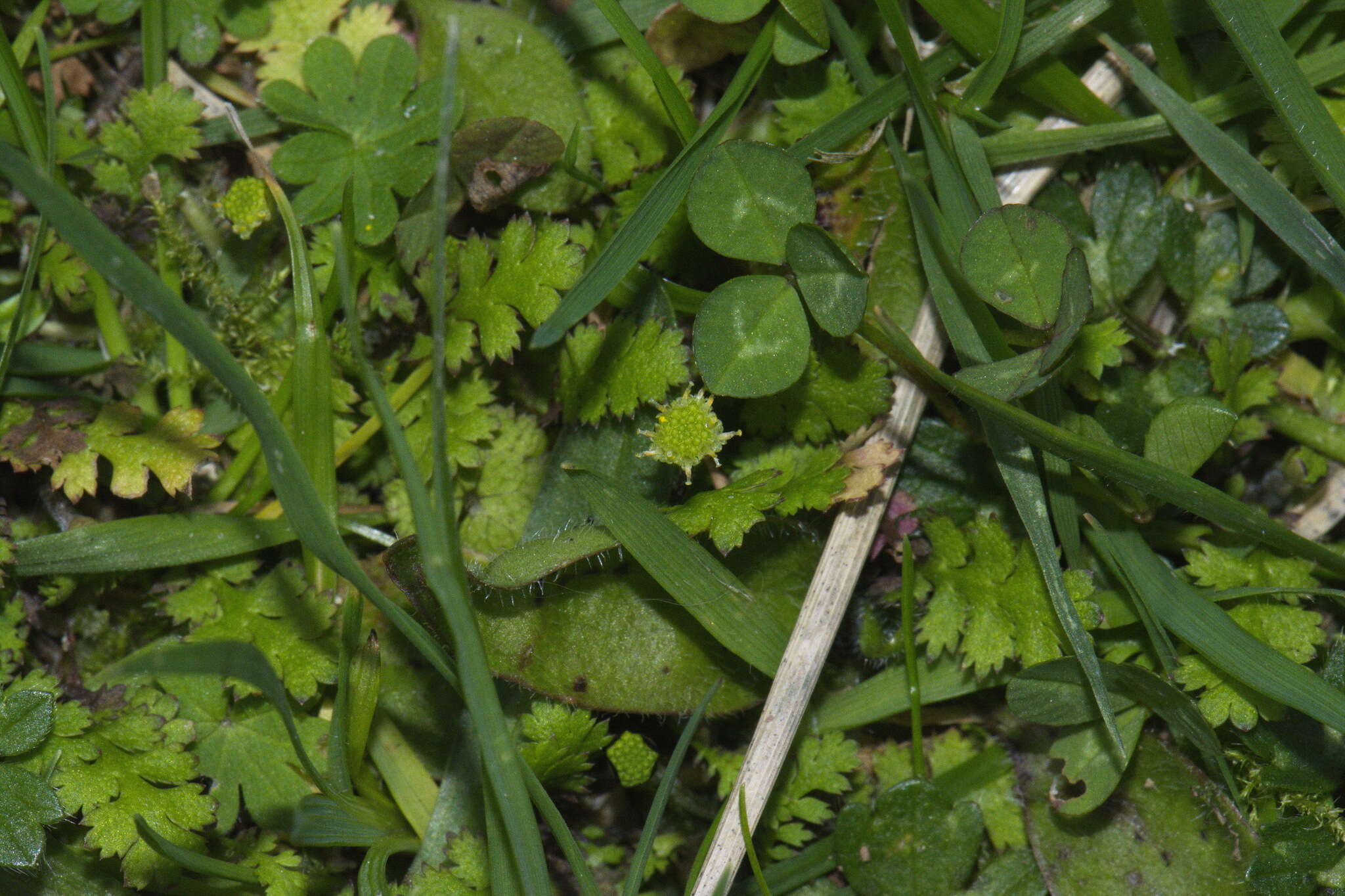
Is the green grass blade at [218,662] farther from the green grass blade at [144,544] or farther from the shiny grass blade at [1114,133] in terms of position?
the shiny grass blade at [1114,133]

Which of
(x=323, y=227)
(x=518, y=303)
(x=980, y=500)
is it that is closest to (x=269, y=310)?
(x=323, y=227)

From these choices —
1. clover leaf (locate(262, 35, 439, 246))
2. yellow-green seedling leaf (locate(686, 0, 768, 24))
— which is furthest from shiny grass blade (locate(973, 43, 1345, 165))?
clover leaf (locate(262, 35, 439, 246))

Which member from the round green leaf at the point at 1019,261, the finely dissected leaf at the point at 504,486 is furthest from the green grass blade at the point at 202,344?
the round green leaf at the point at 1019,261

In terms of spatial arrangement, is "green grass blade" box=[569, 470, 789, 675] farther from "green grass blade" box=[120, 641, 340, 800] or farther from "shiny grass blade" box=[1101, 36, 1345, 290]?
"shiny grass blade" box=[1101, 36, 1345, 290]

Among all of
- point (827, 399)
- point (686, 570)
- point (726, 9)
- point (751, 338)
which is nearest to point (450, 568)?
point (686, 570)

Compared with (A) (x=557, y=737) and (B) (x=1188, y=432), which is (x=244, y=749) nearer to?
(A) (x=557, y=737)
